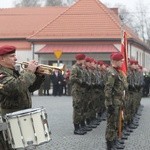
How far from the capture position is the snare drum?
5797 mm

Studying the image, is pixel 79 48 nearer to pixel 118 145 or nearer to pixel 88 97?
pixel 88 97

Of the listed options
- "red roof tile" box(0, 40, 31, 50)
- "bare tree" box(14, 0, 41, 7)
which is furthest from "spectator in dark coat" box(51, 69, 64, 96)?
"bare tree" box(14, 0, 41, 7)

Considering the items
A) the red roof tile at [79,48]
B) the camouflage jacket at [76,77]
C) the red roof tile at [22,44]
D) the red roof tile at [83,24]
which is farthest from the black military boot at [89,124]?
the red roof tile at [22,44]

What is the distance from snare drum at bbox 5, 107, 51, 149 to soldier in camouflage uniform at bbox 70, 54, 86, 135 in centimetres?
639

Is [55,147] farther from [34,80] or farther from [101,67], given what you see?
[101,67]

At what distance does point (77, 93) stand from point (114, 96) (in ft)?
10.2

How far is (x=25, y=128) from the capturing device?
584 centimetres

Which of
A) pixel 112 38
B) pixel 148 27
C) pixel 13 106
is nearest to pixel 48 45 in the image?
pixel 112 38

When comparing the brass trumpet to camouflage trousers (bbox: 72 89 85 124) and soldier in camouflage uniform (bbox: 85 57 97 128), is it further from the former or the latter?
soldier in camouflage uniform (bbox: 85 57 97 128)

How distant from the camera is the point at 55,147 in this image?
10.1 m

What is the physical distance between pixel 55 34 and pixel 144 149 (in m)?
31.2

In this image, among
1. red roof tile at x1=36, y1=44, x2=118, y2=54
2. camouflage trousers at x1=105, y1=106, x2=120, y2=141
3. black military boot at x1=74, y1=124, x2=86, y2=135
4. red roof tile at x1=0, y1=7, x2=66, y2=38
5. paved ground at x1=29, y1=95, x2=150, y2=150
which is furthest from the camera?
red roof tile at x1=0, y1=7, x2=66, y2=38

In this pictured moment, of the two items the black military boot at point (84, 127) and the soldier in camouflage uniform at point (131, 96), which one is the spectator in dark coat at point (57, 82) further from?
the black military boot at point (84, 127)

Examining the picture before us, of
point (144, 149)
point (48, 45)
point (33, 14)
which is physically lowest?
point (144, 149)
